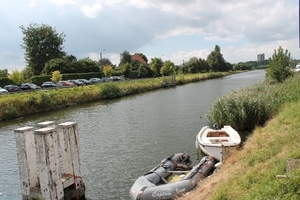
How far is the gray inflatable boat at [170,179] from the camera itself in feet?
24.8

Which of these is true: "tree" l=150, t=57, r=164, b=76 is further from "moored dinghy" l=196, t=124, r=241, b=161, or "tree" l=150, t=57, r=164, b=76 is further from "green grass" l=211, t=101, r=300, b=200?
"green grass" l=211, t=101, r=300, b=200

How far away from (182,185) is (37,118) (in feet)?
68.8

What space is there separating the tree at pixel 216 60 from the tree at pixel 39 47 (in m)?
59.8

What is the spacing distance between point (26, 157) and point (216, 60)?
105722 mm

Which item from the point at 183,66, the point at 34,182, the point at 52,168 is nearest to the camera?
the point at 52,168

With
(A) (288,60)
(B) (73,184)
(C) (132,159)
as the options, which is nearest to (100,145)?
(C) (132,159)

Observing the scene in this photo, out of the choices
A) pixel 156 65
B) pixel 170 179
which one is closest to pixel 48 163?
pixel 170 179

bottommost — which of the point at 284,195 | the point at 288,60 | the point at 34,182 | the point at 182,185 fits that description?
the point at 182,185

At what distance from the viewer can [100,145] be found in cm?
1504

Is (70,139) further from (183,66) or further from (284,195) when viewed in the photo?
(183,66)

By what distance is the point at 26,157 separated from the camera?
23.7 feet

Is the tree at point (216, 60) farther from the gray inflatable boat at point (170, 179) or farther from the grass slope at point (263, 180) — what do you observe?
the grass slope at point (263, 180)

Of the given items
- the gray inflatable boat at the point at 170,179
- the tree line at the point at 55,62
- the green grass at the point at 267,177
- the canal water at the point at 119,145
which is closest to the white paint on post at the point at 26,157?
the canal water at the point at 119,145

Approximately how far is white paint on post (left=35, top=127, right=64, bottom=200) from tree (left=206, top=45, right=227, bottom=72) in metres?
103
